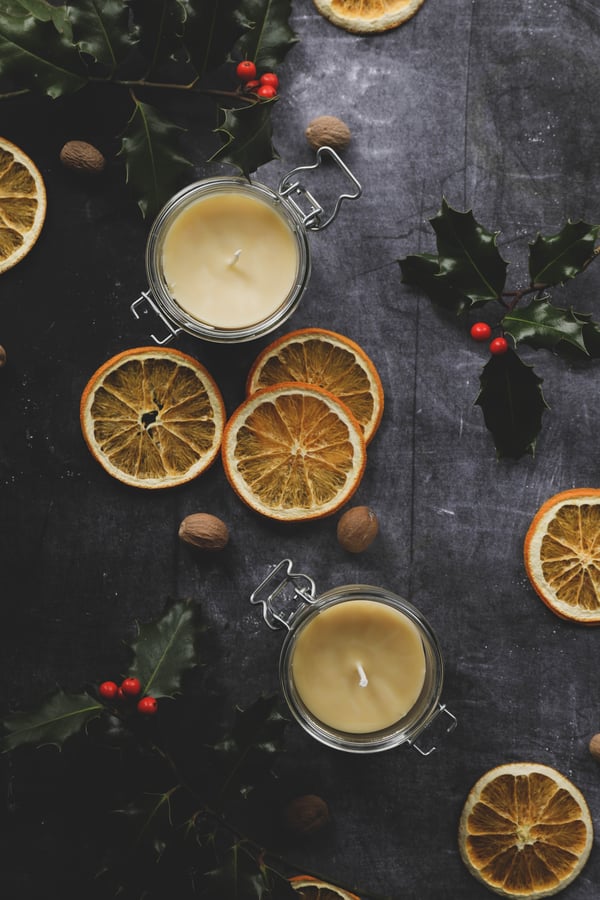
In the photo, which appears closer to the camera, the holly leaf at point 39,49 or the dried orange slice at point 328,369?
the holly leaf at point 39,49

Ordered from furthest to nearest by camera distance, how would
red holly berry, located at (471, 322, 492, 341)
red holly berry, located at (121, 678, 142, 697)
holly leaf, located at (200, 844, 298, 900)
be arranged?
red holly berry, located at (471, 322, 492, 341)
red holly berry, located at (121, 678, 142, 697)
holly leaf, located at (200, 844, 298, 900)

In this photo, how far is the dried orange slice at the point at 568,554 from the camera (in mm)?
1889

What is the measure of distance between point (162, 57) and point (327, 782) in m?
1.63

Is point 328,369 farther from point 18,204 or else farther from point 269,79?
point 18,204

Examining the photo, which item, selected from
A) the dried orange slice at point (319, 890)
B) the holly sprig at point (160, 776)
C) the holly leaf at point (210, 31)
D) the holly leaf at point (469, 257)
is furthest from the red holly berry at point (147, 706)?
the holly leaf at point (210, 31)

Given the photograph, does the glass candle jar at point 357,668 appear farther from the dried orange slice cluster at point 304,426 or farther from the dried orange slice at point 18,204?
the dried orange slice at point 18,204

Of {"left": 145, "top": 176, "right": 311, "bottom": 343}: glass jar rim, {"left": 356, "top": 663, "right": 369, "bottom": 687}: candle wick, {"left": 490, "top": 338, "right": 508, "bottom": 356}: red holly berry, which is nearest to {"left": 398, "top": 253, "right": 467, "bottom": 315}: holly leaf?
{"left": 490, "top": 338, "right": 508, "bottom": 356}: red holly berry

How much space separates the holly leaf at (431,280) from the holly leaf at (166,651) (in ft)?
2.87

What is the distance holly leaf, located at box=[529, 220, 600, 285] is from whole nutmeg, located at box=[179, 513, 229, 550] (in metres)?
0.88

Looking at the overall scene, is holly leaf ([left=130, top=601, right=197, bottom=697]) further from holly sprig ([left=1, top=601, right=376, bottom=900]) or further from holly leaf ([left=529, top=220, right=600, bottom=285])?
holly leaf ([left=529, top=220, right=600, bottom=285])

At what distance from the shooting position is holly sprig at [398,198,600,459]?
1.79 m

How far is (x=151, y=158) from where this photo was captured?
71.7 inches

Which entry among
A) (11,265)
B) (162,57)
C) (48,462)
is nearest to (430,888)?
(48,462)

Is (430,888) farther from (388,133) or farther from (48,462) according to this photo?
(388,133)
